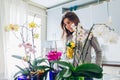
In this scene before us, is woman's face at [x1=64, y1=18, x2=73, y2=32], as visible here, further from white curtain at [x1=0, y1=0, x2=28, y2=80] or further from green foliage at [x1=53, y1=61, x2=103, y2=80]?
white curtain at [x1=0, y1=0, x2=28, y2=80]

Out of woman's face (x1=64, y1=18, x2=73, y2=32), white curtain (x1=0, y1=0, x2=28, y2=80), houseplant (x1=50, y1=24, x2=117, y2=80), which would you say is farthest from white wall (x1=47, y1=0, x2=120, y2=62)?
houseplant (x1=50, y1=24, x2=117, y2=80)

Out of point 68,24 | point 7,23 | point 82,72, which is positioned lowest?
point 82,72

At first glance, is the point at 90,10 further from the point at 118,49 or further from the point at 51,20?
the point at 51,20

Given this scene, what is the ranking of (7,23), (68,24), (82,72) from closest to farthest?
(82,72), (68,24), (7,23)

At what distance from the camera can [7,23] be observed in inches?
113

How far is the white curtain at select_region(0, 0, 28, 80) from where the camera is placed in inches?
108

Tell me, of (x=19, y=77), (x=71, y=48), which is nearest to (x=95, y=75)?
(x=71, y=48)

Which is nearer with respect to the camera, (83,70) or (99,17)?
(83,70)

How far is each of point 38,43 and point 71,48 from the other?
279 centimetres

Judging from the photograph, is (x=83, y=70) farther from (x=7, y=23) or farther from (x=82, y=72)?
(x=7, y=23)

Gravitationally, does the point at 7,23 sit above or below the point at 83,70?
above

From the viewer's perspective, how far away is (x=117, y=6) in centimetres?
254

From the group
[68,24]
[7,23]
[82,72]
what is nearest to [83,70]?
[82,72]

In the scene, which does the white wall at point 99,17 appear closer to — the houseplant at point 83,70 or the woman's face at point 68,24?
the woman's face at point 68,24
